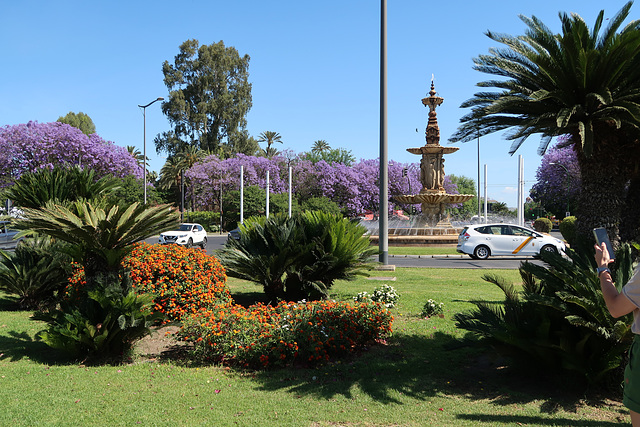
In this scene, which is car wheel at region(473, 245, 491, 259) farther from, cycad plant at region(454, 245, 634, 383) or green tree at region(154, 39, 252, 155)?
green tree at region(154, 39, 252, 155)

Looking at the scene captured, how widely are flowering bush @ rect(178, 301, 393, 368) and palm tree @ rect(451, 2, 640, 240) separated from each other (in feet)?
9.58

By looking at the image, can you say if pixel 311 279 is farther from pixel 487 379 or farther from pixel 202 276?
pixel 487 379

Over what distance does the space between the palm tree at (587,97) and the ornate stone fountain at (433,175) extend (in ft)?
68.9

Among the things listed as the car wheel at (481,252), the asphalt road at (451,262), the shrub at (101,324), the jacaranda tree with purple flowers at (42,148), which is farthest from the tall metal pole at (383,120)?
the jacaranda tree with purple flowers at (42,148)

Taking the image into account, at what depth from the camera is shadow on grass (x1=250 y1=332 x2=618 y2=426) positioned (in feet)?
15.1

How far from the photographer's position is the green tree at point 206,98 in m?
53.8

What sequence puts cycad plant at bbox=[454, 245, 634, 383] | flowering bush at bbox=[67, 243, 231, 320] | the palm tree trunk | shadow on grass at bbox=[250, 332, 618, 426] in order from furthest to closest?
flowering bush at bbox=[67, 243, 231, 320] < the palm tree trunk < shadow on grass at bbox=[250, 332, 618, 426] < cycad plant at bbox=[454, 245, 634, 383]

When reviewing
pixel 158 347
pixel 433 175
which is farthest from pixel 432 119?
pixel 158 347

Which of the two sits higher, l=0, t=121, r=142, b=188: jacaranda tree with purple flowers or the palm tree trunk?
l=0, t=121, r=142, b=188: jacaranda tree with purple flowers

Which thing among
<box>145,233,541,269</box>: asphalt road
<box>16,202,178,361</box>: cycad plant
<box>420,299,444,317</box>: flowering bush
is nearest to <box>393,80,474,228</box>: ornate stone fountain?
<box>145,233,541,269</box>: asphalt road

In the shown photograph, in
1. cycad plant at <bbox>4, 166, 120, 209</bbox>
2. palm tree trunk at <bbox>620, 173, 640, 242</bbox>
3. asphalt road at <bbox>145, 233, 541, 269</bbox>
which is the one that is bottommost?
asphalt road at <bbox>145, 233, 541, 269</bbox>

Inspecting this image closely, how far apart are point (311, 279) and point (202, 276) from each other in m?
1.83

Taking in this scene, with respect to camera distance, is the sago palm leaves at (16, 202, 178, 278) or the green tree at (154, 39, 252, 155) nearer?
the sago palm leaves at (16, 202, 178, 278)

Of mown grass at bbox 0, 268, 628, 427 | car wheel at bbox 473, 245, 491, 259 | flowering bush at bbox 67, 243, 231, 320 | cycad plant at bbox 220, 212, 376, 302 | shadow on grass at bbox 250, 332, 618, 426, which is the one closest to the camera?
mown grass at bbox 0, 268, 628, 427
